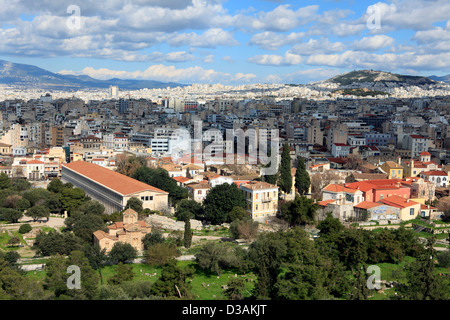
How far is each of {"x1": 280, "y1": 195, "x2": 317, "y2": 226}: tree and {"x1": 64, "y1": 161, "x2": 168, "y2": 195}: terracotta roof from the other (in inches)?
197

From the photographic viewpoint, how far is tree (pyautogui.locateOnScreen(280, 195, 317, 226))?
61.7 feet

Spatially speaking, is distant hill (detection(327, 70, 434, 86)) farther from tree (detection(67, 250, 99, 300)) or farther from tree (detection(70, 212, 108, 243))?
tree (detection(67, 250, 99, 300))

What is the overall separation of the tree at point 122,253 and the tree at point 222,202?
467 centimetres

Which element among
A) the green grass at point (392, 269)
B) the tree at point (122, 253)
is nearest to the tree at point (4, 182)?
the tree at point (122, 253)

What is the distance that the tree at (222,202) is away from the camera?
19.4 meters

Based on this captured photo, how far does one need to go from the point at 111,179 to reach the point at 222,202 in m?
5.95

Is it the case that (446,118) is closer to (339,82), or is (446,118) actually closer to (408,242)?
(408,242)

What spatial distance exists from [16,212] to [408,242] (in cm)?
1385

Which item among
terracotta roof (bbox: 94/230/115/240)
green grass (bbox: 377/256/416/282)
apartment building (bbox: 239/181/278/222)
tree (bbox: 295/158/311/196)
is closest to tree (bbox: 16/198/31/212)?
terracotta roof (bbox: 94/230/115/240)

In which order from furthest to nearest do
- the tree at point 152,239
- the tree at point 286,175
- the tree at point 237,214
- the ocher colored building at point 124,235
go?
1. the tree at point 286,175
2. the tree at point 237,214
3. the tree at point 152,239
4. the ocher colored building at point 124,235

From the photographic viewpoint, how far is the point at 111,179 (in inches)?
902

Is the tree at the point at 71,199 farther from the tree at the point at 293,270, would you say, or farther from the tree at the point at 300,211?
the tree at the point at 293,270

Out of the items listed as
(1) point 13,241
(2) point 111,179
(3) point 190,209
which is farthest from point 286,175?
(1) point 13,241
